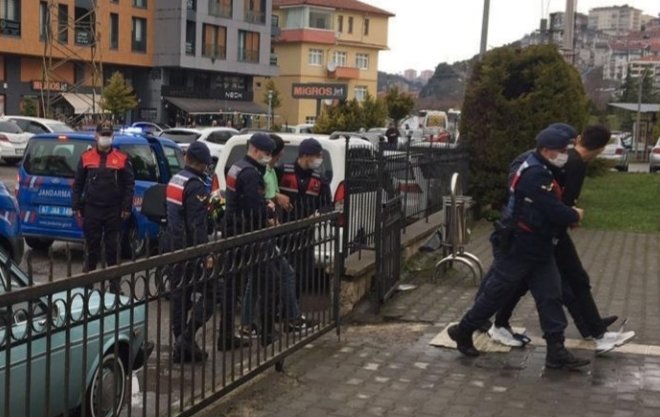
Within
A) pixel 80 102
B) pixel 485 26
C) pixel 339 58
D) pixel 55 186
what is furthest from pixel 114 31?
pixel 55 186

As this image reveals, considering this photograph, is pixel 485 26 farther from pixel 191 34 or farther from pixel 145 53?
pixel 191 34

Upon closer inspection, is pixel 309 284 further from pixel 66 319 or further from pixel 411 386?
pixel 66 319

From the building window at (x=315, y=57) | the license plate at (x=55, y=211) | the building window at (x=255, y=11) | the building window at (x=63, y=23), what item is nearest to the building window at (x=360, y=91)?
the building window at (x=315, y=57)

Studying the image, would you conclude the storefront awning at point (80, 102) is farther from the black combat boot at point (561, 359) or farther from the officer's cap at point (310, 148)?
the black combat boot at point (561, 359)

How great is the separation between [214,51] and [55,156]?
177 feet

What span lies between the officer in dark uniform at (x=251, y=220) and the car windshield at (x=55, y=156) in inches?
190

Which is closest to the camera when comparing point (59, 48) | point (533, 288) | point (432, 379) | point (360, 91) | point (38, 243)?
point (432, 379)

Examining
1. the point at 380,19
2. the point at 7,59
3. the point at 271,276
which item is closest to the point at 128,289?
the point at 271,276

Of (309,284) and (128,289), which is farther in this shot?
(309,284)

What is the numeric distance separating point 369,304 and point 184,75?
57004 millimetres

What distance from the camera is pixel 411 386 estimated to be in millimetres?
6062

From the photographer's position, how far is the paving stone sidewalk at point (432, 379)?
5.59 meters

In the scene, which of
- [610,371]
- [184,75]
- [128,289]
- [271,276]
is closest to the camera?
[128,289]

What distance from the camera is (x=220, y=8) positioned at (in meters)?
64.5
